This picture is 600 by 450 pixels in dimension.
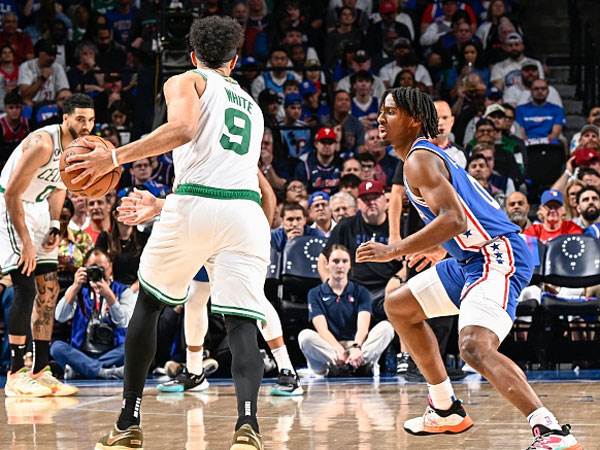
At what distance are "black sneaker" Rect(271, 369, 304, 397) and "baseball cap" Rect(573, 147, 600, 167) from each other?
4479 mm

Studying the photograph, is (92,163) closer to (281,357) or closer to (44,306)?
(281,357)

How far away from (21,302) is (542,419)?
14.1ft

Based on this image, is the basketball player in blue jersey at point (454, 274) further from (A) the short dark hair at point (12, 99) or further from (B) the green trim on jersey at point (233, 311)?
(A) the short dark hair at point (12, 99)

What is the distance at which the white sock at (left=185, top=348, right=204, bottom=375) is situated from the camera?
7965 millimetres

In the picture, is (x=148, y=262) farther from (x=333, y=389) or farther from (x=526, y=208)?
(x=526, y=208)

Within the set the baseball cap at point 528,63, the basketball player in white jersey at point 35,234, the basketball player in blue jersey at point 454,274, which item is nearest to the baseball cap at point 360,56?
the baseball cap at point 528,63

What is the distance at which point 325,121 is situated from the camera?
41.1 ft

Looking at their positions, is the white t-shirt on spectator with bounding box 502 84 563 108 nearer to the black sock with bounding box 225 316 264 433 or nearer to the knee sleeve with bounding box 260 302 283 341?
the knee sleeve with bounding box 260 302 283 341

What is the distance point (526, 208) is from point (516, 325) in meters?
1.03

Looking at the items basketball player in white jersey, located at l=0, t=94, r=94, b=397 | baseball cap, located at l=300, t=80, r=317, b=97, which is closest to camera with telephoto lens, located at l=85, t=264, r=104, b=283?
basketball player in white jersey, located at l=0, t=94, r=94, b=397

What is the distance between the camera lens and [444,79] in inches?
514

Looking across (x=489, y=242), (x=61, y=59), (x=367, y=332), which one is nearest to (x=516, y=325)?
(x=367, y=332)

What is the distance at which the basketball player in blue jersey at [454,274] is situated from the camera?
470cm

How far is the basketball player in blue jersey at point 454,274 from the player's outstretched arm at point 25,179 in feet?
9.83
